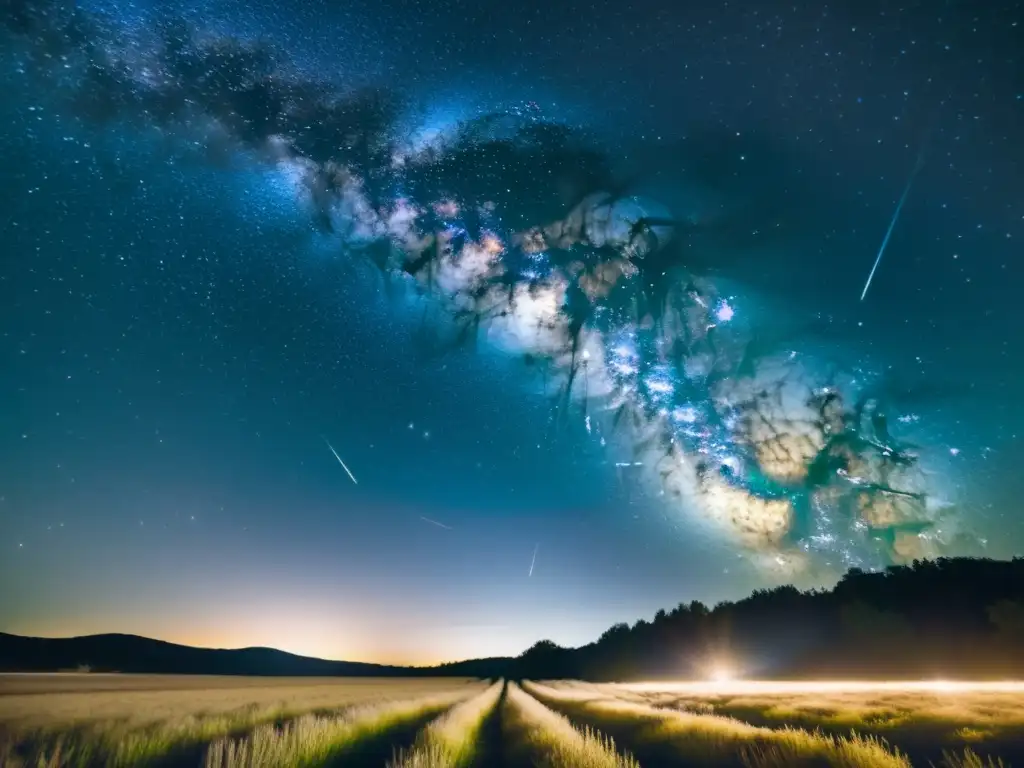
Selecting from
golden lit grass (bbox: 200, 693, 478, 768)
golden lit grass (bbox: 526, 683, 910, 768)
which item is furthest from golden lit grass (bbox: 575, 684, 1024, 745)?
golden lit grass (bbox: 200, 693, 478, 768)

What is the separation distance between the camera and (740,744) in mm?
11133

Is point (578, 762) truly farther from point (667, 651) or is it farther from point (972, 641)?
point (667, 651)

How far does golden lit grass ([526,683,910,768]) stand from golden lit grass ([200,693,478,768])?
7.98m

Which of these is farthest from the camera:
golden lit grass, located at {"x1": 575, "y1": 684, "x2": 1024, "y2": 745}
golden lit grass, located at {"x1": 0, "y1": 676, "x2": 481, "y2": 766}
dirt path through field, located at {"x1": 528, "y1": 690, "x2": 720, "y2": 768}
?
golden lit grass, located at {"x1": 575, "y1": 684, "x2": 1024, "y2": 745}

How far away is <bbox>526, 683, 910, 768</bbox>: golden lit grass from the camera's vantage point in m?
8.65

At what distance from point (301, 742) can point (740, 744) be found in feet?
32.0

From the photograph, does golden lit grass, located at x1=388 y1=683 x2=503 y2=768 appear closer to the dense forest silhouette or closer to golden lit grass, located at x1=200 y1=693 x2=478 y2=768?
golden lit grass, located at x1=200 y1=693 x2=478 y2=768

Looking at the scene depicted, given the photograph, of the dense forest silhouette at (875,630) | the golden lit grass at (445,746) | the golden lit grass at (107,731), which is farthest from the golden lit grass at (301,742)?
the dense forest silhouette at (875,630)

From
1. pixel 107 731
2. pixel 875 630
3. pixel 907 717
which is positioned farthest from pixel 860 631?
pixel 107 731

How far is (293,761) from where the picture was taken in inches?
397

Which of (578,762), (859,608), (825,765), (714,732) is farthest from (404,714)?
(859,608)

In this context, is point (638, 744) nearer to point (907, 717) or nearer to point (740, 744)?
point (740, 744)

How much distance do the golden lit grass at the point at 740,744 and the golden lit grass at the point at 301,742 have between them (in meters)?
7.98

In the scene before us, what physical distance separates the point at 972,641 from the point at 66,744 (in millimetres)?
68956
